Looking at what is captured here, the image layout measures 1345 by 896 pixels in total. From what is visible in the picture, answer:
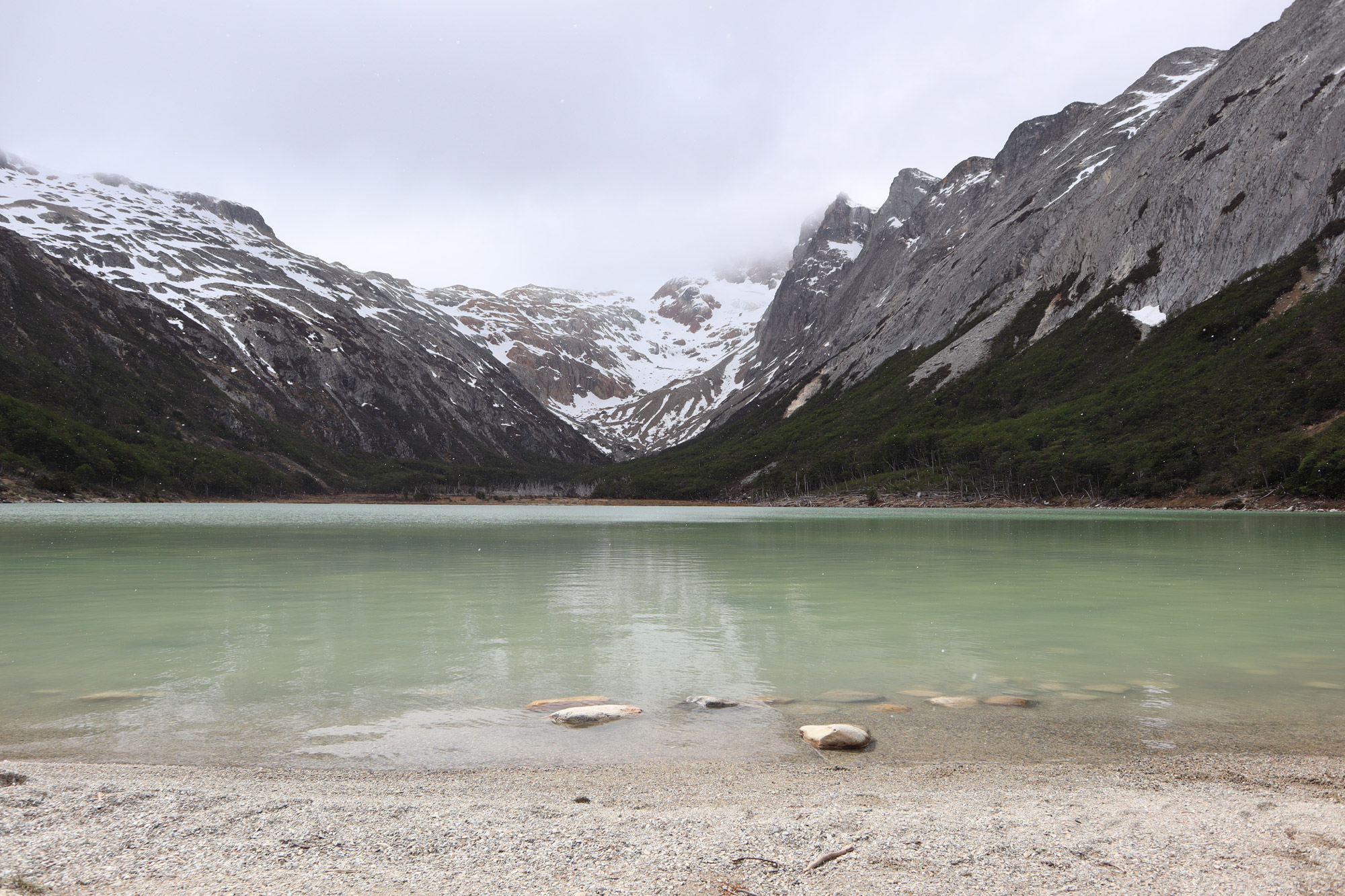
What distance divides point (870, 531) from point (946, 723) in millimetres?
60949

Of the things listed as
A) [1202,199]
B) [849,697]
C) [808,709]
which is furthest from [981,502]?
[808,709]

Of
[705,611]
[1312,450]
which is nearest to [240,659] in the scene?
[705,611]

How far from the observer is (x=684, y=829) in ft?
23.6

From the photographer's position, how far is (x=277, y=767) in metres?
9.35

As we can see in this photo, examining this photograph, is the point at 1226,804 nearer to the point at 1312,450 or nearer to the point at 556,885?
the point at 556,885

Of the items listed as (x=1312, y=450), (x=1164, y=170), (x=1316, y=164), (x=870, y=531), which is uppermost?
(x=1164, y=170)

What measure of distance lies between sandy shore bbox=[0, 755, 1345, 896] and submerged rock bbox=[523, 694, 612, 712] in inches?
120

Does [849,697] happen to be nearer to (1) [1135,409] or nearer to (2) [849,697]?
(2) [849,697]

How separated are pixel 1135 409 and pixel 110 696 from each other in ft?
442

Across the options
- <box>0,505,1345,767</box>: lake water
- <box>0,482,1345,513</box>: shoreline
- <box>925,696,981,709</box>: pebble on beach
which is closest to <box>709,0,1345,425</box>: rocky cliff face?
<box>0,482,1345,513</box>: shoreline

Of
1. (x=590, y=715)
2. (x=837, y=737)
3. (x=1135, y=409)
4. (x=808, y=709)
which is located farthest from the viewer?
(x=1135, y=409)

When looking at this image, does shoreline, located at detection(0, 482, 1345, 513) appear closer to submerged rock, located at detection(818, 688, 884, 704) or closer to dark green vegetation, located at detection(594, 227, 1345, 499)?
dark green vegetation, located at detection(594, 227, 1345, 499)

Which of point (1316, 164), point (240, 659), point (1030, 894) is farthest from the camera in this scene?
point (1316, 164)

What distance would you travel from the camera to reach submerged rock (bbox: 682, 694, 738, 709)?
12.5 m
